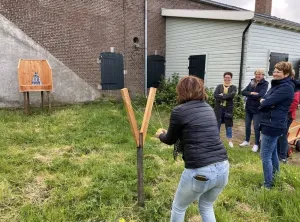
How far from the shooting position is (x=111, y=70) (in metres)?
11.2

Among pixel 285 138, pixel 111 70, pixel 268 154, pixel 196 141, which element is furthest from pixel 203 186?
pixel 111 70

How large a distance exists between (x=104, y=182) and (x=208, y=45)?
825 centimetres

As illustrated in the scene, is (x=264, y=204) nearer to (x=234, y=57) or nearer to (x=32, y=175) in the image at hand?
(x=32, y=175)

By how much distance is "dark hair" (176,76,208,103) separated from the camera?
7.24ft

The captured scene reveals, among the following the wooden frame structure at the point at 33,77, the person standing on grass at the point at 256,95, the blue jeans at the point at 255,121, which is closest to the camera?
the person standing on grass at the point at 256,95

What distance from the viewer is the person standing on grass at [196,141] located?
2.11 metres

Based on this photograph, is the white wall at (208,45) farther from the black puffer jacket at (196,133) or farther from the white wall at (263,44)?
the black puffer jacket at (196,133)

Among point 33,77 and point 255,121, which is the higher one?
point 33,77

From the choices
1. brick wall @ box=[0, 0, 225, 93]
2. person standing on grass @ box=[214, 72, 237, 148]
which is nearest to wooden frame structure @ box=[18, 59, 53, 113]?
brick wall @ box=[0, 0, 225, 93]

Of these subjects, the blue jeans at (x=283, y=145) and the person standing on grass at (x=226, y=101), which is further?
the person standing on grass at (x=226, y=101)

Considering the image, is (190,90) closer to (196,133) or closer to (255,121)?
(196,133)

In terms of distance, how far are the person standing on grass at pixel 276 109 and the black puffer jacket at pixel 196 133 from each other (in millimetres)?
1434

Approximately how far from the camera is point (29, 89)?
308 inches

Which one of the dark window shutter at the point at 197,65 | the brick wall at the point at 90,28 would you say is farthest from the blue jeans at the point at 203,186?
the dark window shutter at the point at 197,65
